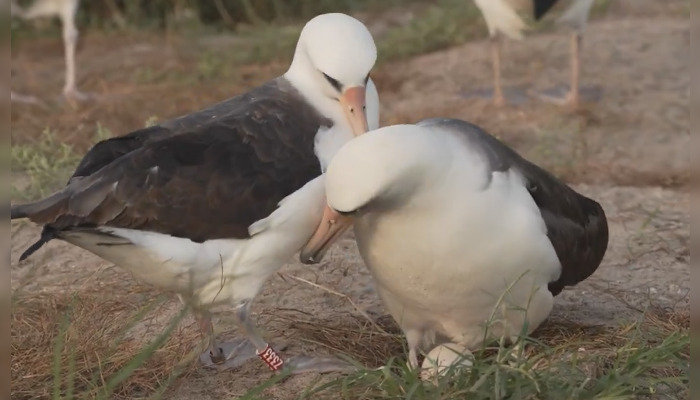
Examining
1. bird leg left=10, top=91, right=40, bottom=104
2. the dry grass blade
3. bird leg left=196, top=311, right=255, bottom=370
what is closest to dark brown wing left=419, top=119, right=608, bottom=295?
the dry grass blade

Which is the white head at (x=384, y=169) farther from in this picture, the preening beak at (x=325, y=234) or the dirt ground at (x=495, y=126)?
the dirt ground at (x=495, y=126)

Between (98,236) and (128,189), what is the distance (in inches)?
6.5

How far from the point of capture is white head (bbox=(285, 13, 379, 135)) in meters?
3.81

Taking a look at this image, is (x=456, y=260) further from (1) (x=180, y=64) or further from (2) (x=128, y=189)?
(1) (x=180, y=64)

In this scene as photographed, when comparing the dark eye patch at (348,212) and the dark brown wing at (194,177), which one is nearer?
the dark eye patch at (348,212)

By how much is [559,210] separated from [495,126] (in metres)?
3.46

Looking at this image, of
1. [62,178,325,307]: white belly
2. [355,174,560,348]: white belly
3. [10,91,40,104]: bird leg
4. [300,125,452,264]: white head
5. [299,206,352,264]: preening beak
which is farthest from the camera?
[10,91,40,104]: bird leg

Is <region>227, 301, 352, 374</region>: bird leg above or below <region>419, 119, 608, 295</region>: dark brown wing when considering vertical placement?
below

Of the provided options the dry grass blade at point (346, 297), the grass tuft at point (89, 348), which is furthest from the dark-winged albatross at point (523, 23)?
the grass tuft at point (89, 348)

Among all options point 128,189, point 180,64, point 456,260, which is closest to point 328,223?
point 456,260

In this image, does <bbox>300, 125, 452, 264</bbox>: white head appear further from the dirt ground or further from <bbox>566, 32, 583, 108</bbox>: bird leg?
<bbox>566, 32, 583, 108</bbox>: bird leg

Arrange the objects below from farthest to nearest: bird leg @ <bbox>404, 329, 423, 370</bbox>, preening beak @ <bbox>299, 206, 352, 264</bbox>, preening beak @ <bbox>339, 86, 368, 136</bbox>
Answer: preening beak @ <bbox>339, 86, 368, 136</bbox> < bird leg @ <bbox>404, 329, 423, 370</bbox> < preening beak @ <bbox>299, 206, 352, 264</bbox>

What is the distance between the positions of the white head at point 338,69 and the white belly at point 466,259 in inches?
21.1

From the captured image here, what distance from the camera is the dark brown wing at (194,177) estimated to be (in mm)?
3406
